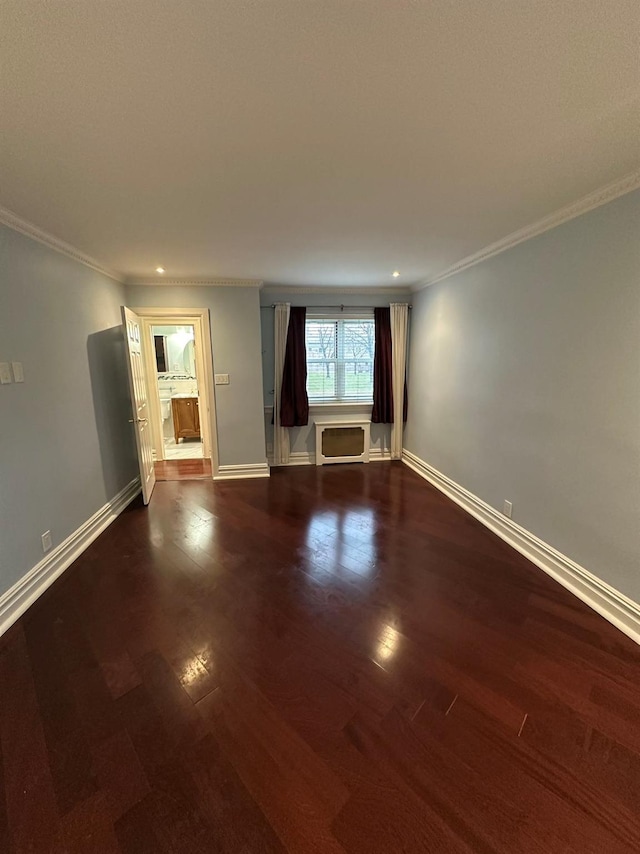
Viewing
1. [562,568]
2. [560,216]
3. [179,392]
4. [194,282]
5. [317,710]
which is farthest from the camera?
[179,392]

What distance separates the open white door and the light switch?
1236 mm

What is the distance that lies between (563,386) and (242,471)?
138 inches

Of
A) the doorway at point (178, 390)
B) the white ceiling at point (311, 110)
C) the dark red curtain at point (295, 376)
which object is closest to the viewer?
the white ceiling at point (311, 110)

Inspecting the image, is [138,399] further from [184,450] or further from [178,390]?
[178,390]

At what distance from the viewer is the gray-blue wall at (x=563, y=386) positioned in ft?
6.14

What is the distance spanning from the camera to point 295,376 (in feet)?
14.9

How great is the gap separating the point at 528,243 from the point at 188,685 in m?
3.41

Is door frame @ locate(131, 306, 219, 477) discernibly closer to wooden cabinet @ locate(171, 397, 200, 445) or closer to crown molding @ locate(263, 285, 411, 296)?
crown molding @ locate(263, 285, 411, 296)

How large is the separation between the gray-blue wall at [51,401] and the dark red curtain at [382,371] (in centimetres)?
314

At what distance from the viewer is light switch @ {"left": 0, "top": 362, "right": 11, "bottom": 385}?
6.54 feet

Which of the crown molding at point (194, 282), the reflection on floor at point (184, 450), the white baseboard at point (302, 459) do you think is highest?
the crown molding at point (194, 282)

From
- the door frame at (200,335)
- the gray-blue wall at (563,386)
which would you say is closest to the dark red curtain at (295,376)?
the door frame at (200,335)

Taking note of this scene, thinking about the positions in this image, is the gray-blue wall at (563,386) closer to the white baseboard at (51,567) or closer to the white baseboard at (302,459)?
the white baseboard at (302,459)

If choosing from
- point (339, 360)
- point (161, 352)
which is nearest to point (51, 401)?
point (339, 360)
